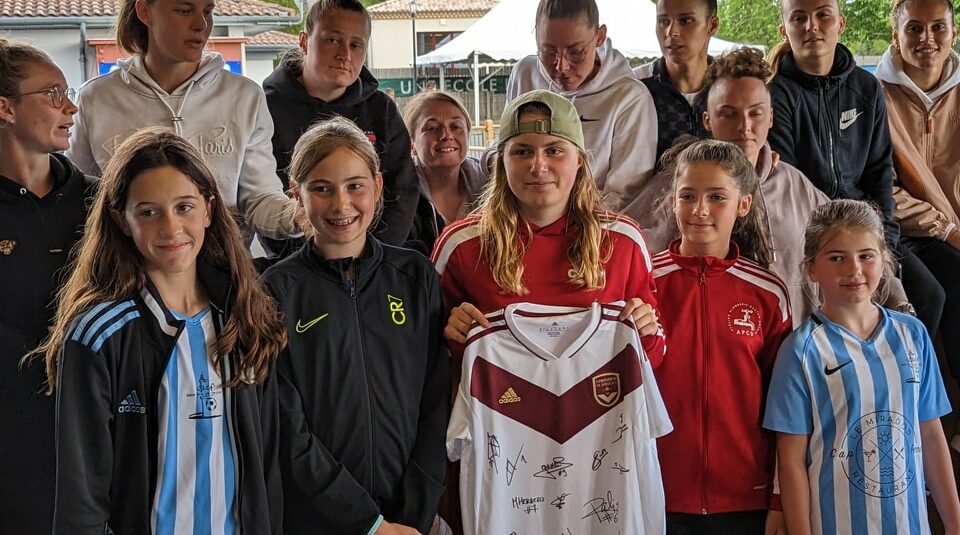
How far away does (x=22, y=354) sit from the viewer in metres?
2.44

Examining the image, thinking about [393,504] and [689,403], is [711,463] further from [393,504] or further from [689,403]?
[393,504]

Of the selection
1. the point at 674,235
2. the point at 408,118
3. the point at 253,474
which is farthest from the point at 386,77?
the point at 253,474

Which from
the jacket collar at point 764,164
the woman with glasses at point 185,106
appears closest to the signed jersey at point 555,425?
the woman with glasses at point 185,106

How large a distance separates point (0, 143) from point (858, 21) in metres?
6.65

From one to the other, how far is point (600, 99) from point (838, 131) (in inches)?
42.0

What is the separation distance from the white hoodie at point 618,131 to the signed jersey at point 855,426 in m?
0.97

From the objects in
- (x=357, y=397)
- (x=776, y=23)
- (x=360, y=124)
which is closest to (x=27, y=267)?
(x=357, y=397)

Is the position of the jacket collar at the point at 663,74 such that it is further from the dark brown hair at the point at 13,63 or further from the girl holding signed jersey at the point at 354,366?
the dark brown hair at the point at 13,63

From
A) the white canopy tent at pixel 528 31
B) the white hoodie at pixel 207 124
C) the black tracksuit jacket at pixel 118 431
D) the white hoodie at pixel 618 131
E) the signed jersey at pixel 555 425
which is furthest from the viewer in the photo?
the white canopy tent at pixel 528 31

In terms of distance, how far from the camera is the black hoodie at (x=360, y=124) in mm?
3328

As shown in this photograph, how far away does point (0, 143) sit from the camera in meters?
2.51

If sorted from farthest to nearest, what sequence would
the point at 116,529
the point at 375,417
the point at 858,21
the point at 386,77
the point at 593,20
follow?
the point at 386,77
the point at 858,21
the point at 593,20
the point at 375,417
the point at 116,529

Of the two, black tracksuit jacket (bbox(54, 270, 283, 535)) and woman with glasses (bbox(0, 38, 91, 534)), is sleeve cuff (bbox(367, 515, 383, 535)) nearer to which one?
black tracksuit jacket (bbox(54, 270, 283, 535))

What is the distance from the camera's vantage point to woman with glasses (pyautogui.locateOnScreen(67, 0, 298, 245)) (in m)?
2.91
